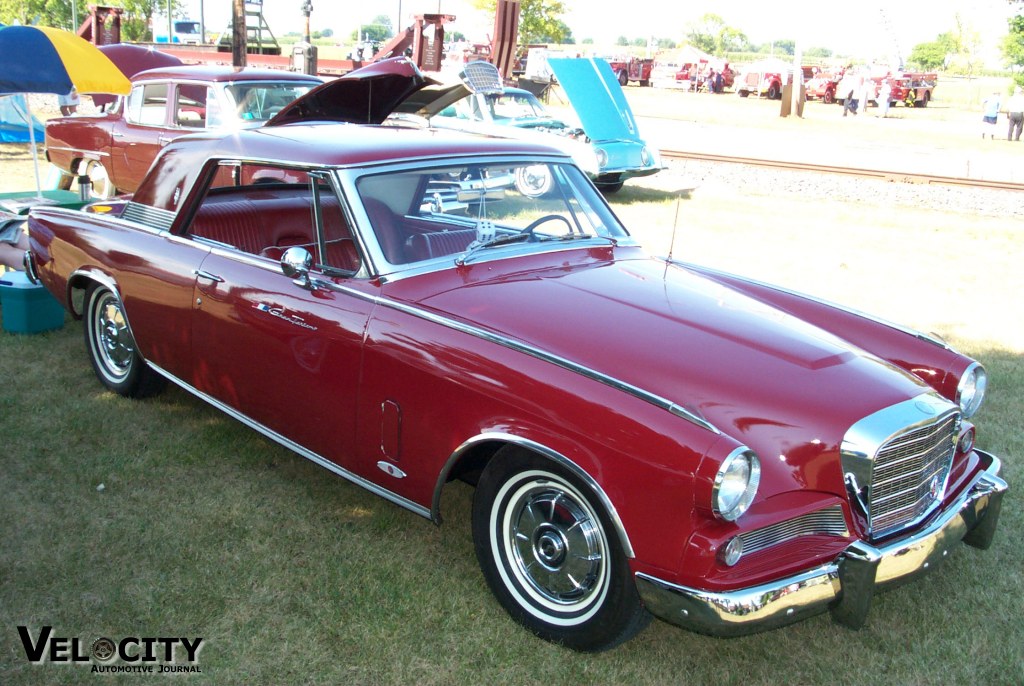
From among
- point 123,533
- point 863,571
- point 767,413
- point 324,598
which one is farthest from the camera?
point 123,533

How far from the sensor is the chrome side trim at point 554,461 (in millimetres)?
2553

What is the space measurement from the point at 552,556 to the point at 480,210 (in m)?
1.62

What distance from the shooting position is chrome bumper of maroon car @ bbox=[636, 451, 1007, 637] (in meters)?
2.43

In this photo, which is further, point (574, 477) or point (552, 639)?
point (552, 639)

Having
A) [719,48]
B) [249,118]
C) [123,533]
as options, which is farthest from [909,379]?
[719,48]

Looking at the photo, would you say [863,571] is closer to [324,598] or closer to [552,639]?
[552,639]

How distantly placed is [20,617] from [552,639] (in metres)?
1.82

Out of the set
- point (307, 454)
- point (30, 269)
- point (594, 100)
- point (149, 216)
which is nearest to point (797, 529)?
point (307, 454)

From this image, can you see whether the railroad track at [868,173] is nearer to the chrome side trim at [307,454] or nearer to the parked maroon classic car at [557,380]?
the parked maroon classic car at [557,380]

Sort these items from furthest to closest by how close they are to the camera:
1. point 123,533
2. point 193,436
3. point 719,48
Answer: point 719,48 < point 193,436 < point 123,533

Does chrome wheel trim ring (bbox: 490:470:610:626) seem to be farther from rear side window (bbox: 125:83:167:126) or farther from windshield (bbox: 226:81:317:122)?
rear side window (bbox: 125:83:167:126)

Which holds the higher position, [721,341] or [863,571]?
[721,341]

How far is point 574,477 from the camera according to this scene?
8.77ft

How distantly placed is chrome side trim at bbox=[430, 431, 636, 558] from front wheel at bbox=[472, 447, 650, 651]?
0.06 m
